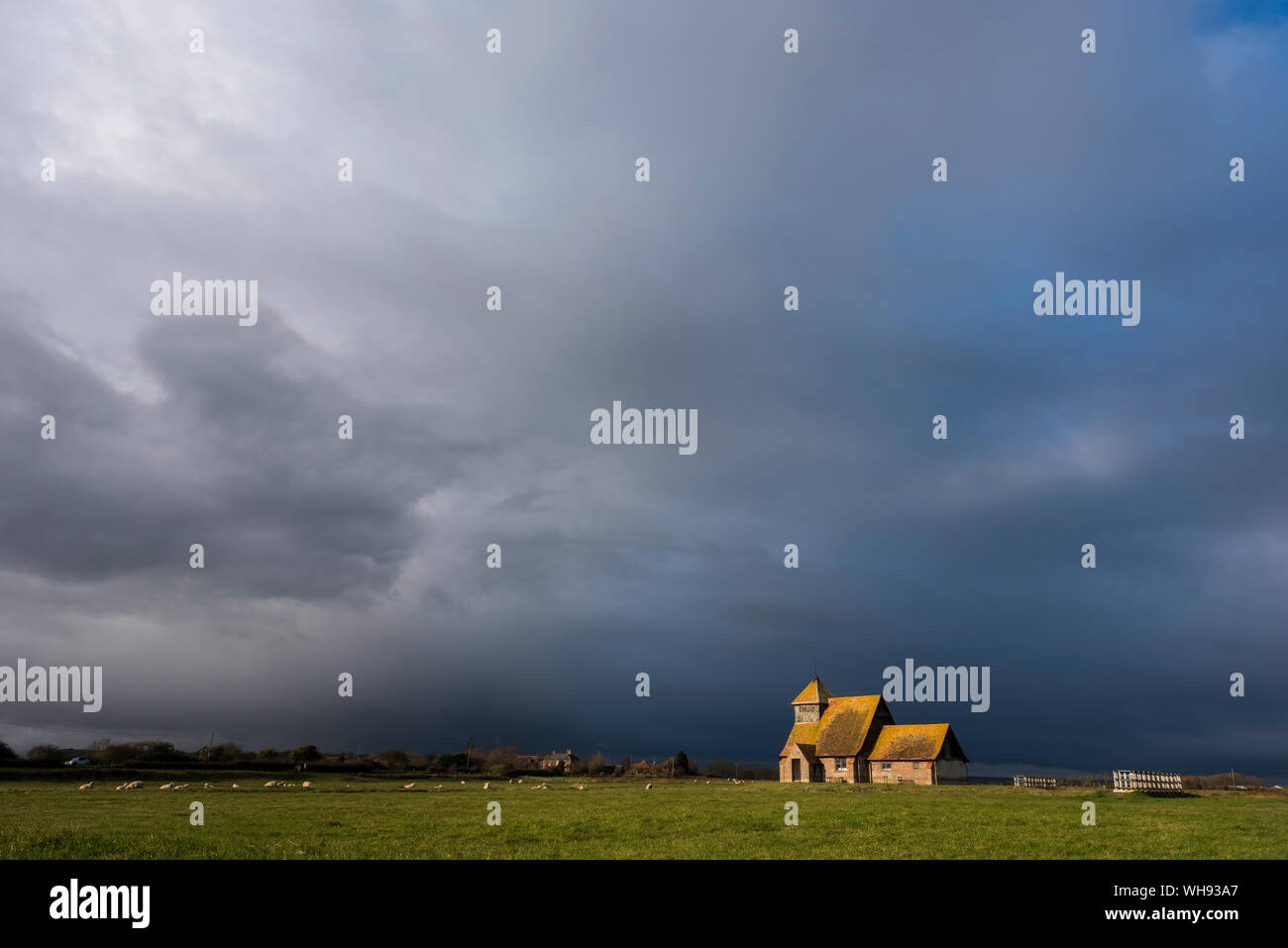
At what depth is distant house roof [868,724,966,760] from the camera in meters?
79.0

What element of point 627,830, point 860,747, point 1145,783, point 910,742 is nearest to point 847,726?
point 860,747

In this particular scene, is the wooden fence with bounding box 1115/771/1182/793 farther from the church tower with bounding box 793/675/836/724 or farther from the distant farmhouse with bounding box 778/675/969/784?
the church tower with bounding box 793/675/836/724

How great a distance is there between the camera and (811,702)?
9550cm

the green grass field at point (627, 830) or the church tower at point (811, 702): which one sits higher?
the green grass field at point (627, 830)

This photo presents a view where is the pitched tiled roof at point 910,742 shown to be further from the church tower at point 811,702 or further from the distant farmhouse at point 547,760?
the distant farmhouse at point 547,760

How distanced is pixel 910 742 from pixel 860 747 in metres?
5.42

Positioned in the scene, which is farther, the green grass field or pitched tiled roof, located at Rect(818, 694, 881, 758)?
pitched tiled roof, located at Rect(818, 694, 881, 758)

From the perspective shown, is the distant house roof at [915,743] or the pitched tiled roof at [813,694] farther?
the pitched tiled roof at [813,694]

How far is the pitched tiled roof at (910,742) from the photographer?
7894cm

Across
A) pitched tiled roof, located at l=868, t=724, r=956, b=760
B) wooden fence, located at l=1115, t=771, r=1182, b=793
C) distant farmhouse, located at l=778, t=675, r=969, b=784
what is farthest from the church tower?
wooden fence, located at l=1115, t=771, r=1182, b=793

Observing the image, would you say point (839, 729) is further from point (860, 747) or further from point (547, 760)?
point (547, 760)

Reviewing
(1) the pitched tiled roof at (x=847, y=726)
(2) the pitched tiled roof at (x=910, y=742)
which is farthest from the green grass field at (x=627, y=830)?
(1) the pitched tiled roof at (x=847, y=726)
